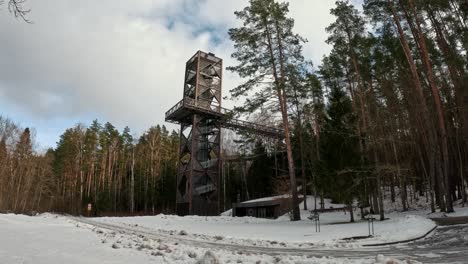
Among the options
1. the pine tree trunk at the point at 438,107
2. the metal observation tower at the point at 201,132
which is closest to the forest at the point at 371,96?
the pine tree trunk at the point at 438,107

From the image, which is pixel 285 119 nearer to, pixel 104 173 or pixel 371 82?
pixel 371 82

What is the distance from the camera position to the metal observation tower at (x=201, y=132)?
3266 cm

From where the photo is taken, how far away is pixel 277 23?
23.4 metres

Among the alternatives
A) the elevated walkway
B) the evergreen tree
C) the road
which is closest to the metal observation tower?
the elevated walkway

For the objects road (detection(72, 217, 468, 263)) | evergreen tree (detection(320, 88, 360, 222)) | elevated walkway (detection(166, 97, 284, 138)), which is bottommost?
road (detection(72, 217, 468, 263))

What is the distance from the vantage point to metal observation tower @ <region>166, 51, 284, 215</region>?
32656 millimetres

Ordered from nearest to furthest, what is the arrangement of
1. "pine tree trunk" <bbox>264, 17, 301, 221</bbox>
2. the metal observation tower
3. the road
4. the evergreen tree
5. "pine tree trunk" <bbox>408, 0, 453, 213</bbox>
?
the road
"pine tree trunk" <bbox>408, 0, 453, 213</bbox>
the evergreen tree
"pine tree trunk" <bbox>264, 17, 301, 221</bbox>
the metal observation tower

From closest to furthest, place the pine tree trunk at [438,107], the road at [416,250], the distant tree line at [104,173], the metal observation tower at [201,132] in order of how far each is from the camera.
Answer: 1. the road at [416,250]
2. the pine tree trunk at [438,107]
3. the metal observation tower at [201,132]
4. the distant tree line at [104,173]

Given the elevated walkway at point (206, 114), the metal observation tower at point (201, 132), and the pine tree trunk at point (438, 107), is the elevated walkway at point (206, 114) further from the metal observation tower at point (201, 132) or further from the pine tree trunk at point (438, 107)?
the pine tree trunk at point (438, 107)

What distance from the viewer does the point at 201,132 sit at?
34.2 metres

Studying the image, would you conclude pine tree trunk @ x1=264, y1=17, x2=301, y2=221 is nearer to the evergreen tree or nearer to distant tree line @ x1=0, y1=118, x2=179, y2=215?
the evergreen tree

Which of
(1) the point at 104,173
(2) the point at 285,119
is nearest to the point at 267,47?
(2) the point at 285,119

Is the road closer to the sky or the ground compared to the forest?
closer to the ground

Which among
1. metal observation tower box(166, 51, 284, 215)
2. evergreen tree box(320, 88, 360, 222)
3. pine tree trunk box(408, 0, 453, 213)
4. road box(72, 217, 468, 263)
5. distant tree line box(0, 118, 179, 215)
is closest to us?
road box(72, 217, 468, 263)
